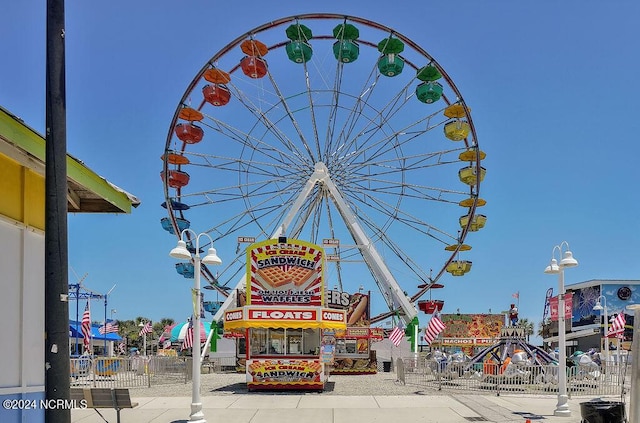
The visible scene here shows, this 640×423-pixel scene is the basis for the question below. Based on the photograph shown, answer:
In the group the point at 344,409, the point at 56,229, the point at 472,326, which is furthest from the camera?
the point at 472,326

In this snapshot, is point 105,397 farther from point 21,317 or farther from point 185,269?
point 185,269

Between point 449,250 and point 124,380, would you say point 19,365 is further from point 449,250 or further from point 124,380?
point 449,250

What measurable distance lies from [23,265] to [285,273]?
1582 cm

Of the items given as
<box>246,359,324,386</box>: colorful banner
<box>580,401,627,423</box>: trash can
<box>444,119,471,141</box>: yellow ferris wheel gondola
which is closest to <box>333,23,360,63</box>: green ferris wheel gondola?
<box>444,119,471,141</box>: yellow ferris wheel gondola

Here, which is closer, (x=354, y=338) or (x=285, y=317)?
(x=285, y=317)

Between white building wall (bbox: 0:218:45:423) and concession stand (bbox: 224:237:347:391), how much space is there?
564 inches

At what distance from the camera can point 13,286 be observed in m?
6.46

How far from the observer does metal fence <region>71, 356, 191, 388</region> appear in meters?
25.3

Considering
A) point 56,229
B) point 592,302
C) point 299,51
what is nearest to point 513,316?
point 299,51

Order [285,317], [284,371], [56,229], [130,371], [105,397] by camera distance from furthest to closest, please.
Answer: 1. [130,371]
2. [284,371]
3. [285,317]
4. [105,397]
5. [56,229]

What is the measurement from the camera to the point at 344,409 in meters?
16.4

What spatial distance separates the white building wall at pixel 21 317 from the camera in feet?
20.7

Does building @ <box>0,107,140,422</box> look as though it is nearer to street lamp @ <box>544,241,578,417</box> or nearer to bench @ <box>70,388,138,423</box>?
bench @ <box>70,388,138,423</box>

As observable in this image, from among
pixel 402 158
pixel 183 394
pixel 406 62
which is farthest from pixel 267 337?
pixel 406 62
